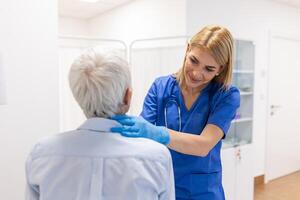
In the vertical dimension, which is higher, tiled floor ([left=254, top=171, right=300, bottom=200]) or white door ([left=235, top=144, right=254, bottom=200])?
white door ([left=235, top=144, right=254, bottom=200])

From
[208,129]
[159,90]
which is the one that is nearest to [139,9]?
[159,90]

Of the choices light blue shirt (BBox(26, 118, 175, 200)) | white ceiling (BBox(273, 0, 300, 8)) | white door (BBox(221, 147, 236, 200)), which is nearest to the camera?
light blue shirt (BBox(26, 118, 175, 200))

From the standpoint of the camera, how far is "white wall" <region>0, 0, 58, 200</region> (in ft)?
5.58

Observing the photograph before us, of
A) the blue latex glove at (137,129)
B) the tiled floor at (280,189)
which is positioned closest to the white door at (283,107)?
the tiled floor at (280,189)

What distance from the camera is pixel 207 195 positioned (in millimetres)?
1323

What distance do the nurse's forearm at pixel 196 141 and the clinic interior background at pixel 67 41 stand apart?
996mm

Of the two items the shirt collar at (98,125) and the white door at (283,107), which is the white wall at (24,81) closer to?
the shirt collar at (98,125)

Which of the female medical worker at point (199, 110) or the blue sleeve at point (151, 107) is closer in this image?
the female medical worker at point (199, 110)

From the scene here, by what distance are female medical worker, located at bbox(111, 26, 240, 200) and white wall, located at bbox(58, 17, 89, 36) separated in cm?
370

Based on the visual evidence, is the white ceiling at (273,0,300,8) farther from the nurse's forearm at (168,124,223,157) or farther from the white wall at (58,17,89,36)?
the nurse's forearm at (168,124,223,157)

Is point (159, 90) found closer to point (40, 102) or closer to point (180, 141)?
point (180, 141)

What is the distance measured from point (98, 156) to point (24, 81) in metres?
1.13

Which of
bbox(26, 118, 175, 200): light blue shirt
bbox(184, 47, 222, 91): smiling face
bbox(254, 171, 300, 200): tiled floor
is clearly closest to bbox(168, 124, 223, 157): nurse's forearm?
bbox(184, 47, 222, 91): smiling face

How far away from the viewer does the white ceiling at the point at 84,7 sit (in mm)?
3951
